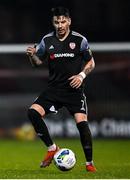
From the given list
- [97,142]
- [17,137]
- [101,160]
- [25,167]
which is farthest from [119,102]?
[25,167]

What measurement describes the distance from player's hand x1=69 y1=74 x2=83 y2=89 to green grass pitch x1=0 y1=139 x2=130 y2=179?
1086 mm

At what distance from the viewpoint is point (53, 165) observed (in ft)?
39.0

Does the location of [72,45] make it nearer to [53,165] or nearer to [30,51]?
[30,51]

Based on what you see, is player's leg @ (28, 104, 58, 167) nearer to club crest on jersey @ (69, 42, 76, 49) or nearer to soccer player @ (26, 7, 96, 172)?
soccer player @ (26, 7, 96, 172)

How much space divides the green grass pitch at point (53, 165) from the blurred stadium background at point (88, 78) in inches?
15.5

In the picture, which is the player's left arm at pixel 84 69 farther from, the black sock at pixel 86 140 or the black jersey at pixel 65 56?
the black sock at pixel 86 140

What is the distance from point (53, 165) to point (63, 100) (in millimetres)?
1428

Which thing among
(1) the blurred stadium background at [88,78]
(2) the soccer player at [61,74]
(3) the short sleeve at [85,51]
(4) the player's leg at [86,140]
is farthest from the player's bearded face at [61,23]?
(1) the blurred stadium background at [88,78]

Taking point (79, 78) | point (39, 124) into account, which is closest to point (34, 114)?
point (39, 124)

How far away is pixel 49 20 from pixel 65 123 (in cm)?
218

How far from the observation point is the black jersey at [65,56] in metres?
10.8

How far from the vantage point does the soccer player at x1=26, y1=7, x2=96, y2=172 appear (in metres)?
10.7

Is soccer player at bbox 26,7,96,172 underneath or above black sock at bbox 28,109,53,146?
above

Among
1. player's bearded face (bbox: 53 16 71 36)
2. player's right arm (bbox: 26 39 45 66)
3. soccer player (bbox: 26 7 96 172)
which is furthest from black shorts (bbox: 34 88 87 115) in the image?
player's bearded face (bbox: 53 16 71 36)
